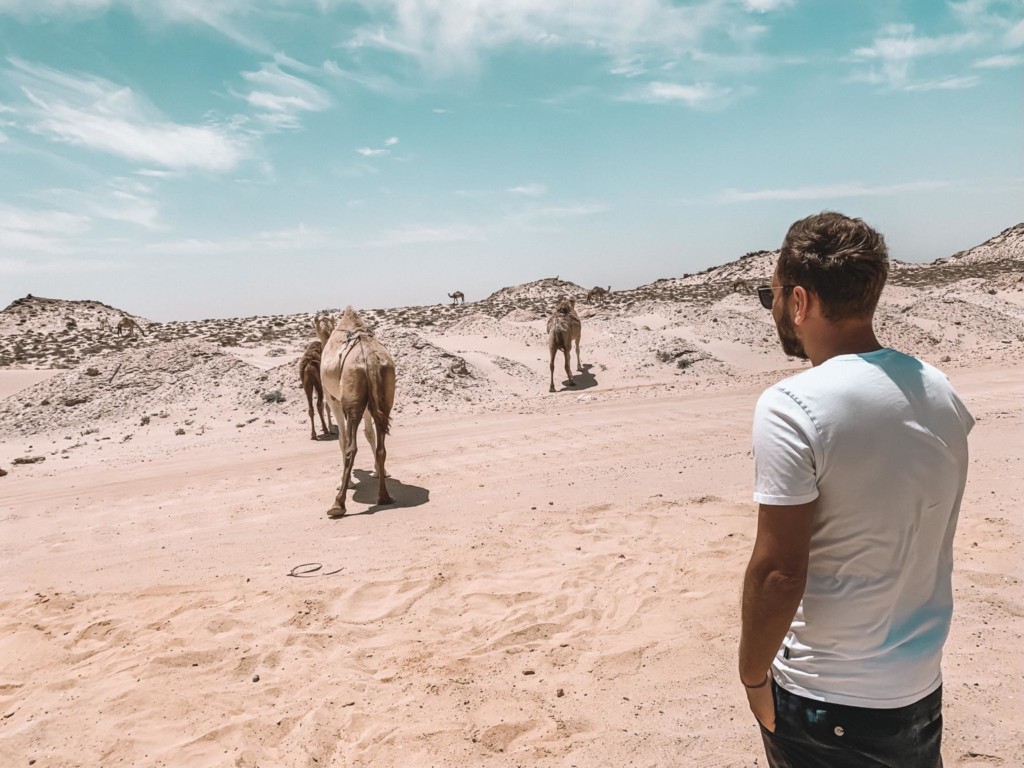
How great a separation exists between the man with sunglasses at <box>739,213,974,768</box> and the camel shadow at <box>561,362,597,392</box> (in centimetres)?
1616

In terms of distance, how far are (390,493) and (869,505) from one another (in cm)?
780

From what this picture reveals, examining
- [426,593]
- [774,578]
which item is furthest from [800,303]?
[426,593]

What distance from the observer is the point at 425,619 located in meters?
5.16

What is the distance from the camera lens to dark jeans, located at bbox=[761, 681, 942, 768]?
182 centimetres

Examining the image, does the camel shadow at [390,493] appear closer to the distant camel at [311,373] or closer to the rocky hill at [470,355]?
the distant camel at [311,373]

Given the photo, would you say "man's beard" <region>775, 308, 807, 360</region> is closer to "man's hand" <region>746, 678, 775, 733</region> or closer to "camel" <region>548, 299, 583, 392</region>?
"man's hand" <region>746, 678, 775, 733</region>

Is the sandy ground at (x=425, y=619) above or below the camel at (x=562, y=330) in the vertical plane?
below

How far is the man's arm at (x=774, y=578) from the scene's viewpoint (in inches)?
68.0

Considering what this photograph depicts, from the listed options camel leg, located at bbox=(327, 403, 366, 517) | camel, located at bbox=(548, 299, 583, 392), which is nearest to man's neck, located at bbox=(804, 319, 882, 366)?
camel leg, located at bbox=(327, 403, 366, 517)

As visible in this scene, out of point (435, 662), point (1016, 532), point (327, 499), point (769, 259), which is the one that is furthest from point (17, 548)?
point (769, 259)

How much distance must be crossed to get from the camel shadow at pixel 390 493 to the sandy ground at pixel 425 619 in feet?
0.22

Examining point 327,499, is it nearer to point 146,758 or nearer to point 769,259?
point 146,758

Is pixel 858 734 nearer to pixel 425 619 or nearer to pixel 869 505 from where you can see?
pixel 869 505

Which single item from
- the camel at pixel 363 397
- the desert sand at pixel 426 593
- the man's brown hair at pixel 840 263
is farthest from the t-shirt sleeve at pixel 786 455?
the camel at pixel 363 397
